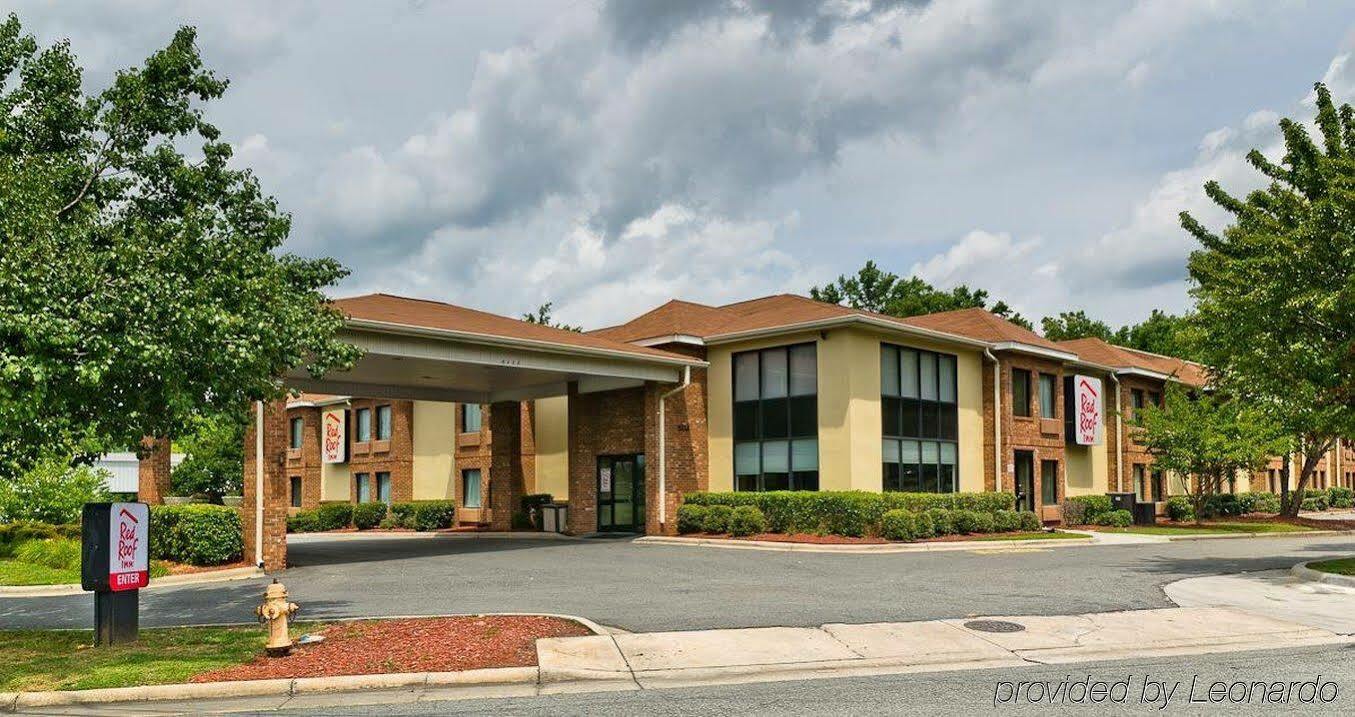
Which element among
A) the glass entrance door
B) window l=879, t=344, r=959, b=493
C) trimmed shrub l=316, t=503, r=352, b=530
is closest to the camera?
window l=879, t=344, r=959, b=493

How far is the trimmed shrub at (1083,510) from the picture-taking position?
1372 inches

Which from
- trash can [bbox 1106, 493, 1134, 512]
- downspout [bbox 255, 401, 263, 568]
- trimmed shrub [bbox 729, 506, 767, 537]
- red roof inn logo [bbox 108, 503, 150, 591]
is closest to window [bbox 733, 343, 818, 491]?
trimmed shrub [bbox 729, 506, 767, 537]

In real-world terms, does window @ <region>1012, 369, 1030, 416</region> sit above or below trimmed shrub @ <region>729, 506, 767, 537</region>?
above

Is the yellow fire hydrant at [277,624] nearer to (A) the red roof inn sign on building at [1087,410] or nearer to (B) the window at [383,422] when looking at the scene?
(A) the red roof inn sign on building at [1087,410]

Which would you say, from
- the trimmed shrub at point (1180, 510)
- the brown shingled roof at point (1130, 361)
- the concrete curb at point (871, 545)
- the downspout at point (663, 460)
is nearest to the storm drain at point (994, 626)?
the concrete curb at point (871, 545)

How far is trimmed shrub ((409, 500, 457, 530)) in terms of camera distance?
37.5 m

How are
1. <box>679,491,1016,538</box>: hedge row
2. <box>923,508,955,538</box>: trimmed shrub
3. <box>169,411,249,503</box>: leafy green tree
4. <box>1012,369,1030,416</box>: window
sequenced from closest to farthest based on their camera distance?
<box>679,491,1016,538</box>: hedge row, <box>923,508,955,538</box>: trimmed shrub, <box>1012,369,1030,416</box>: window, <box>169,411,249,503</box>: leafy green tree

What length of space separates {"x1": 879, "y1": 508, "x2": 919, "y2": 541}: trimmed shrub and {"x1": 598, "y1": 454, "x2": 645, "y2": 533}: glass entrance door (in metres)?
7.63

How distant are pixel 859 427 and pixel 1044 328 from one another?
52526 mm

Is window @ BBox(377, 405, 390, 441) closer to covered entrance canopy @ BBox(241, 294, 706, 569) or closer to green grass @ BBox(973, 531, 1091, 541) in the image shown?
covered entrance canopy @ BBox(241, 294, 706, 569)

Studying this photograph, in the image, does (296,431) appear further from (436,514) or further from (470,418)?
(470,418)

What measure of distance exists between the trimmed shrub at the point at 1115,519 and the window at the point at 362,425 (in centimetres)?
2642

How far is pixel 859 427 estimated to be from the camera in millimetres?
27703

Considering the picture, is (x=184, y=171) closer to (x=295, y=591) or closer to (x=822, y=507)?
(x=295, y=591)
